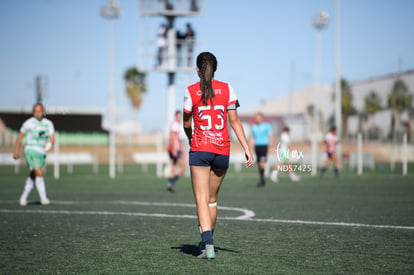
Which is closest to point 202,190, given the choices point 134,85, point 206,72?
point 206,72

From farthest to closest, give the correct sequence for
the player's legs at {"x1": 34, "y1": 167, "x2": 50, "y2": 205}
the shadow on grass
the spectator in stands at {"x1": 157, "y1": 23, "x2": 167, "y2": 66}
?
the spectator in stands at {"x1": 157, "y1": 23, "x2": 167, "y2": 66}
the player's legs at {"x1": 34, "y1": 167, "x2": 50, "y2": 205}
the shadow on grass

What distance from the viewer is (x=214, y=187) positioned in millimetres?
7898

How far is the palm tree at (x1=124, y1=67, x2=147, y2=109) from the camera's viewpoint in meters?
104

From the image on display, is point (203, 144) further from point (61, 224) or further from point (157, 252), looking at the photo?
point (61, 224)

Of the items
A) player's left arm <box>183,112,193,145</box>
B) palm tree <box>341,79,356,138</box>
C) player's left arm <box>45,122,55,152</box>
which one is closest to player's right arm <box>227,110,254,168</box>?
player's left arm <box>183,112,193,145</box>

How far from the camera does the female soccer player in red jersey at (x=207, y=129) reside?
298 inches

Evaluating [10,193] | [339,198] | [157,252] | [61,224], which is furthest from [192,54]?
[157,252]

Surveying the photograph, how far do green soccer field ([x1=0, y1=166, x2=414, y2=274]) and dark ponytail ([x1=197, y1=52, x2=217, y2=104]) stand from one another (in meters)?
1.83

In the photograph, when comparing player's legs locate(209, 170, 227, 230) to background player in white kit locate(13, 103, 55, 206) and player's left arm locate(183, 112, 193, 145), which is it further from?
background player in white kit locate(13, 103, 55, 206)

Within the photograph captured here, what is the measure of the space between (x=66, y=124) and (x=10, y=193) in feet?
234

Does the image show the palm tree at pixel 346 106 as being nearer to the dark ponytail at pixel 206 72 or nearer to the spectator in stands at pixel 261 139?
the spectator in stands at pixel 261 139

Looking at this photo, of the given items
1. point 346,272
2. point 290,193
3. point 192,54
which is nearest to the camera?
point 346,272

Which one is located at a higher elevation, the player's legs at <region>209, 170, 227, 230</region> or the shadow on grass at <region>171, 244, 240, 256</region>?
the player's legs at <region>209, 170, 227, 230</region>

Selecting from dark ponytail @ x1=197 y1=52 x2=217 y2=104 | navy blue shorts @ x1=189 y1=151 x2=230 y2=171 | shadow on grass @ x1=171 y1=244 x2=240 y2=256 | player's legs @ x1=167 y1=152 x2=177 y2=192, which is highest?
dark ponytail @ x1=197 y1=52 x2=217 y2=104
